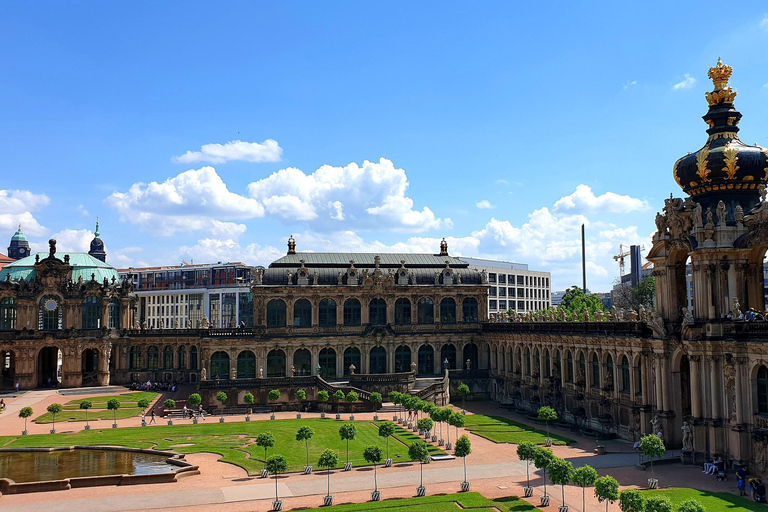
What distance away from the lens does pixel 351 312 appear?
10138cm

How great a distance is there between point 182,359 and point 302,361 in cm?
2148

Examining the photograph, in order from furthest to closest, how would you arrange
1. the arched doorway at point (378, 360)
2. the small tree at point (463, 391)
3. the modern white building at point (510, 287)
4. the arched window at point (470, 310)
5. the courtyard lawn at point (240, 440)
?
the modern white building at point (510, 287), the arched window at point (470, 310), the arched doorway at point (378, 360), the small tree at point (463, 391), the courtyard lawn at point (240, 440)

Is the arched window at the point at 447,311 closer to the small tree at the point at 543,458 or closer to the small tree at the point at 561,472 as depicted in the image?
the small tree at the point at 543,458

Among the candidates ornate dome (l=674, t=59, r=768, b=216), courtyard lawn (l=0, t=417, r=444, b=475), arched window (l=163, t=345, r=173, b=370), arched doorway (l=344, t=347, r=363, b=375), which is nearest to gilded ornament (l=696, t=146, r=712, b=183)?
ornate dome (l=674, t=59, r=768, b=216)

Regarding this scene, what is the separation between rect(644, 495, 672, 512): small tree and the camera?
3195 cm

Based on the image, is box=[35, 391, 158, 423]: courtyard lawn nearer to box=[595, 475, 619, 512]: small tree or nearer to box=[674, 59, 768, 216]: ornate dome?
box=[595, 475, 619, 512]: small tree

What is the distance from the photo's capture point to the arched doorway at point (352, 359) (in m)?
99.9

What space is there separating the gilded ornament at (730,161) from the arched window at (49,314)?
93731 mm

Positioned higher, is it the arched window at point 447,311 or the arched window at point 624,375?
the arched window at point 447,311

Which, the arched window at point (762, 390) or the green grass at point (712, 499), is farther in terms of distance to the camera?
the arched window at point (762, 390)

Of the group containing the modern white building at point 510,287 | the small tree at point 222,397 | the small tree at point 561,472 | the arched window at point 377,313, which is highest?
the modern white building at point 510,287

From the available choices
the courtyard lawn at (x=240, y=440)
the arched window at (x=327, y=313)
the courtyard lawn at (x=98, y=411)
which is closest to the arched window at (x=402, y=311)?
the arched window at (x=327, y=313)

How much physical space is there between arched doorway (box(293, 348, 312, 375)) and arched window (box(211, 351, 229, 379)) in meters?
9.60

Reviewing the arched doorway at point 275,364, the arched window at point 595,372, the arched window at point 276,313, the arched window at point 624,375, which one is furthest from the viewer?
the arched window at point 276,313
